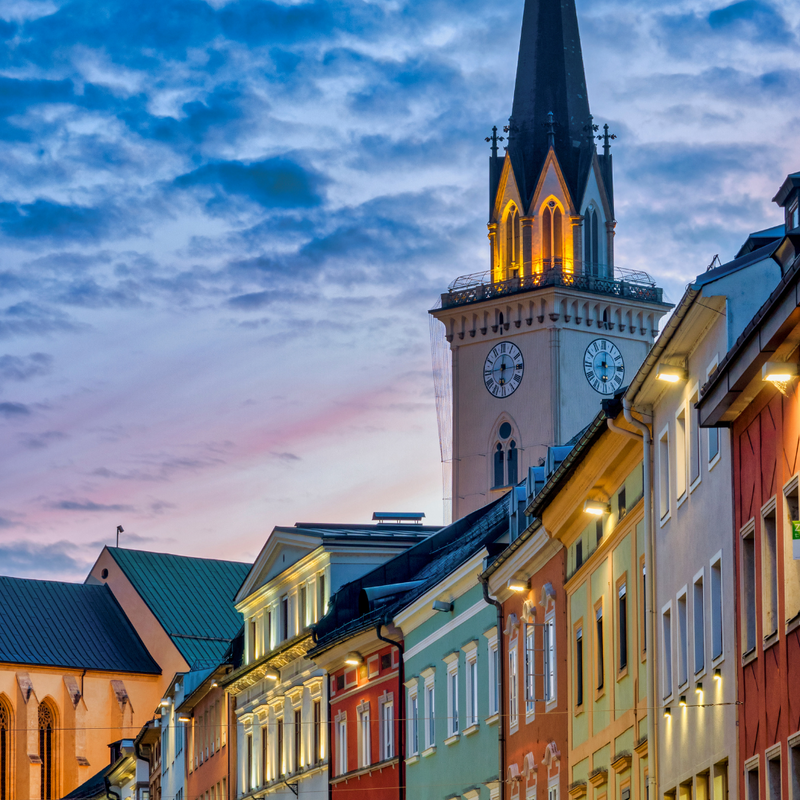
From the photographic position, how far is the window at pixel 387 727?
147ft

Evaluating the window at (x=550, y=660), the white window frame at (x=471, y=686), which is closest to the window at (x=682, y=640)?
the window at (x=550, y=660)

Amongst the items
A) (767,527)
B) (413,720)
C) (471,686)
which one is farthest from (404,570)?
(767,527)

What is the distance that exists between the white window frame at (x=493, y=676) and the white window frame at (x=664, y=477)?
11.1m

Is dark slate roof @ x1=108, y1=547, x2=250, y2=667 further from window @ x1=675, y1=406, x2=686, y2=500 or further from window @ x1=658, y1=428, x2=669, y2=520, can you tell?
window @ x1=675, y1=406, x2=686, y2=500

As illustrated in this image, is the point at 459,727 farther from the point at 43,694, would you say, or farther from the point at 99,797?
the point at 43,694

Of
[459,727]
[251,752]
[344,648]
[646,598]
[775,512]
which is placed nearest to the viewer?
[775,512]

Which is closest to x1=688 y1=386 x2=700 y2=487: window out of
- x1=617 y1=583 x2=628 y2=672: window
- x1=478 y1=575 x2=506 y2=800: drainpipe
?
x1=617 y1=583 x2=628 y2=672: window

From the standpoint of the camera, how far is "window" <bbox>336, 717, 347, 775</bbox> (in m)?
49.1

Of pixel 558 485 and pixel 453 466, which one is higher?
pixel 453 466

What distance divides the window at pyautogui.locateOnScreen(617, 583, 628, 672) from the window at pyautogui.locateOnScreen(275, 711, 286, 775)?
28.7m

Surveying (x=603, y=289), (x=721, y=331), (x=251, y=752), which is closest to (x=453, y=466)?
(x=603, y=289)

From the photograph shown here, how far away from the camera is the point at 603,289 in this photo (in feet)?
360

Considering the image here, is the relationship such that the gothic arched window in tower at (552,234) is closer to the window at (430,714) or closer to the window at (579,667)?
the window at (430,714)

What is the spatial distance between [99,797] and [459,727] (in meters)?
58.9
